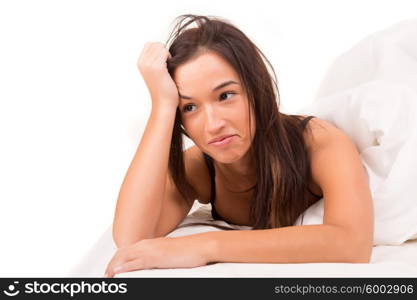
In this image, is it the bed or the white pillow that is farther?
the white pillow

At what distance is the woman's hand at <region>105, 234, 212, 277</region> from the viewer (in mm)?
1746

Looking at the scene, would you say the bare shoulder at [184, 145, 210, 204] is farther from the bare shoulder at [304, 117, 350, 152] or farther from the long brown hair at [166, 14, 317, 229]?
the bare shoulder at [304, 117, 350, 152]

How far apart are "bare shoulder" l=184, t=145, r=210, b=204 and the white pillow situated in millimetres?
394

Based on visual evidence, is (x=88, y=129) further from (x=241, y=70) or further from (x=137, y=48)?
(x=241, y=70)

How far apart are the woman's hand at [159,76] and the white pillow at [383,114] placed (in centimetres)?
50

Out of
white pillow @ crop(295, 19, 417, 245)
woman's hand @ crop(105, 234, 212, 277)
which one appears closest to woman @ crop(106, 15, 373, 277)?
woman's hand @ crop(105, 234, 212, 277)

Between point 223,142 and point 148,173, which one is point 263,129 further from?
point 148,173

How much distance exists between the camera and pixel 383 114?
2.29 meters

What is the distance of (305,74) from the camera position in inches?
142

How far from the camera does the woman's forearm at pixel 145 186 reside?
6.69 feet

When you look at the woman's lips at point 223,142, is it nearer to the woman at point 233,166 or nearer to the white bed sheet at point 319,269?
the woman at point 233,166

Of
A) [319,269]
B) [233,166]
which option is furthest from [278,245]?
[233,166]

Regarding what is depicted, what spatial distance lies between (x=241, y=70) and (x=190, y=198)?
0.48 meters

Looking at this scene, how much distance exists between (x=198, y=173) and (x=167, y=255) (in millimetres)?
662
